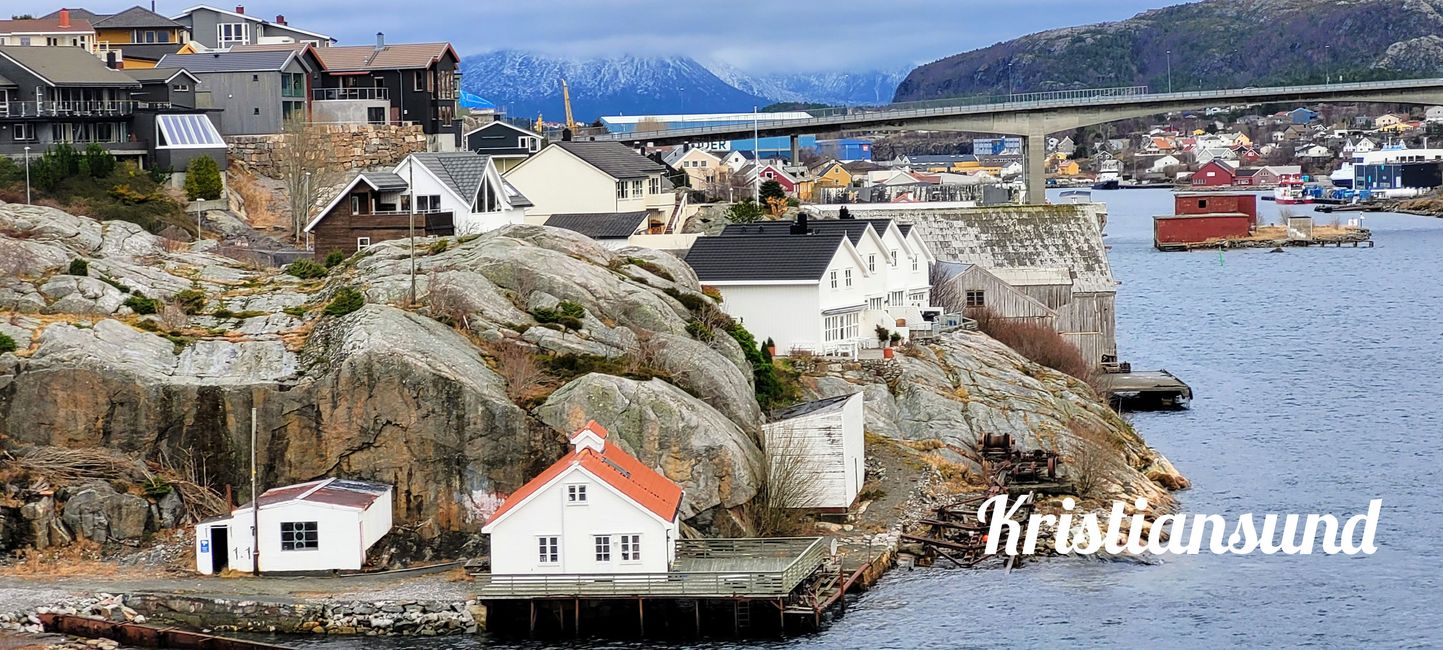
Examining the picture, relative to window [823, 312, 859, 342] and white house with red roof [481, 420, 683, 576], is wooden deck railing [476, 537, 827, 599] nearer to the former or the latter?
white house with red roof [481, 420, 683, 576]

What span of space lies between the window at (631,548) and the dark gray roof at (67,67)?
4625 centimetres

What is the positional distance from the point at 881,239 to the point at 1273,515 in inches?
676

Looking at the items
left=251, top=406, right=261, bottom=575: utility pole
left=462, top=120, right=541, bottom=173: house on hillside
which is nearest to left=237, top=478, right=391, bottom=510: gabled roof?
left=251, top=406, right=261, bottom=575: utility pole

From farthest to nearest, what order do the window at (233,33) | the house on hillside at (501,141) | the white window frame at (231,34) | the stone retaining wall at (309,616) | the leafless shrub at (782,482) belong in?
the window at (233,33) → the white window frame at (231,34) → the house on hillside at (501,141) → the leafless shrub at (782,482) → the stone retaining wall at (309,616)

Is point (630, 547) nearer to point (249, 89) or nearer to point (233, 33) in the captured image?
→ point (249, 89)

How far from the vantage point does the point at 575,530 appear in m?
34.9

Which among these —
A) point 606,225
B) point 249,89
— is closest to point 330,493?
point 606,225

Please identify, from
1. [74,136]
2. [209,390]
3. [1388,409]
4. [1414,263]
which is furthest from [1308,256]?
[209,390]

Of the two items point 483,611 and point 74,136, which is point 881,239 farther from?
point 74,136

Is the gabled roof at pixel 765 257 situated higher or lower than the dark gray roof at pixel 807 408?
higher

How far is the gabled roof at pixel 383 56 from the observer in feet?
284

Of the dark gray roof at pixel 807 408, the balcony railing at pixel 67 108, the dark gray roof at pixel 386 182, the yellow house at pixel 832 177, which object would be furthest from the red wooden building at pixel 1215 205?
the dark gray roof at pixel 807 408

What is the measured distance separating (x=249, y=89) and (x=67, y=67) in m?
7.78

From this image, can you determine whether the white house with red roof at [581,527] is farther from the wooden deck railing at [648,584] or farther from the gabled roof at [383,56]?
the gabled roof at [383,56]
